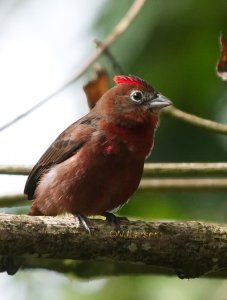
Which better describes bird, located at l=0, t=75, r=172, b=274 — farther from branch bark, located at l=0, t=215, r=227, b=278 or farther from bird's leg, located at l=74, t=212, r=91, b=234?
branch bark, located at l=0, t=215, r=227, b=278

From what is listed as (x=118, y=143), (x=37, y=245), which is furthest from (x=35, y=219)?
(x=118, y=143)

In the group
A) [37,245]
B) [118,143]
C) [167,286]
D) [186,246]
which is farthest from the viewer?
[167,286]

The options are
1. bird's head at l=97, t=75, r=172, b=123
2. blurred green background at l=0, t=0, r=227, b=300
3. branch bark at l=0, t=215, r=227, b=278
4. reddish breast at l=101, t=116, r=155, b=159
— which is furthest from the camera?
blurred green background at l=0, t=0, r=227, b=300

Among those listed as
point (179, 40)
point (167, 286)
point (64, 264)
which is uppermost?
point (179, 40)

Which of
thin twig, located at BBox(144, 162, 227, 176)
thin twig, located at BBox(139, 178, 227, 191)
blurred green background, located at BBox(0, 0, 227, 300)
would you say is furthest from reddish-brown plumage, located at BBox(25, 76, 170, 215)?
blurred green background, located at BBox(0, 0, 227, 300)

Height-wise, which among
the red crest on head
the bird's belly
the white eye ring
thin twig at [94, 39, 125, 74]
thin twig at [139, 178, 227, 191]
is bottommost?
thin twig at [139, 178, 227, 191]

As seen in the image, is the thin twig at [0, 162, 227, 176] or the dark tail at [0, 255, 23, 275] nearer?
the dark tail at [0, 255, 23, 275]

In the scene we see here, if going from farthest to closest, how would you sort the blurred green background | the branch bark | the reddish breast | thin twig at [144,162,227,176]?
the blurred green background
the reddish breast
thin twig at [144,162,227,176]
the branch bark

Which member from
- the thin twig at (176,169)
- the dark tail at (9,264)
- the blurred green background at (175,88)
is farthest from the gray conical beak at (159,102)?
the dark tail at (9,264)

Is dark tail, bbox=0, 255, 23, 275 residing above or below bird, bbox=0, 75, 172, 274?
below

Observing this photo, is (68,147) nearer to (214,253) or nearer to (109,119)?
(109,119)
